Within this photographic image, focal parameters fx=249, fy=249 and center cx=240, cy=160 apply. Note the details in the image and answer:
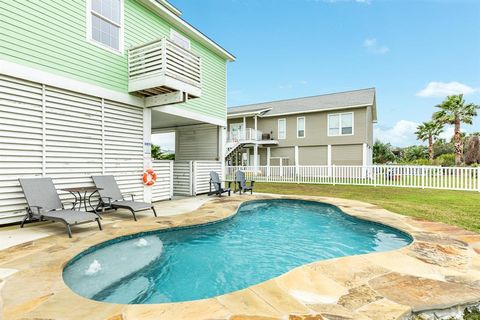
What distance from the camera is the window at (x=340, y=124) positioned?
20.9 meters

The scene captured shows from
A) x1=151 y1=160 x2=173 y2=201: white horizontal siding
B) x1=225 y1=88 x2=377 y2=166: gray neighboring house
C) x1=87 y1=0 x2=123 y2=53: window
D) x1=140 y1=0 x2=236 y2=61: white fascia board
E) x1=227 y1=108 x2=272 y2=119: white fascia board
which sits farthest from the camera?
x1=227 y1=108 x2=272 y2=119: white fascia board

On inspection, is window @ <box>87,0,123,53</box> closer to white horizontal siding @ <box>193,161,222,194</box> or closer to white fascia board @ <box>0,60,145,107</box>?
white fascia board @ <box>0,60,145,107</box>

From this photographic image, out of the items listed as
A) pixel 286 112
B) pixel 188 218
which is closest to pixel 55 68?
pixel 188 218

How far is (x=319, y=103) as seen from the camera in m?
23.1

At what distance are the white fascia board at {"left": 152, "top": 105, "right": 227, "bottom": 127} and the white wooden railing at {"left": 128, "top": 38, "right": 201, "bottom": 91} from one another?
139 centimetres

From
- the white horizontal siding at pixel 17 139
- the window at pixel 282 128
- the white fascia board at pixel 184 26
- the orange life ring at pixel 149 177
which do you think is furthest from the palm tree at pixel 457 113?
the white horizontal siding at pixel 17 139

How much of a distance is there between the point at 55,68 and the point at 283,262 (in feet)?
22.3

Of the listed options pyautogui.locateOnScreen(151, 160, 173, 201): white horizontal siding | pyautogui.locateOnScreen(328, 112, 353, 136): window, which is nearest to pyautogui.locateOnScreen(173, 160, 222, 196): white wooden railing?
pyautogui.locateOnScreen(151, 160, 173, 201): white horizontal siding

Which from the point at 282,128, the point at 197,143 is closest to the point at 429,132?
the point at 282,128

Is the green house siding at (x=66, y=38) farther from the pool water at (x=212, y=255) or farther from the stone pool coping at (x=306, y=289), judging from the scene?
the pool water at (x=212, y=255)

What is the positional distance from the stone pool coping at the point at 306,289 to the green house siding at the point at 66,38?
4.11m

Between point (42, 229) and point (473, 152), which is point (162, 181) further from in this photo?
point (473, 152)

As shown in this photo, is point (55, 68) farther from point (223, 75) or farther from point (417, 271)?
point (417, 271)

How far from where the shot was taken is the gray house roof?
20.7m
